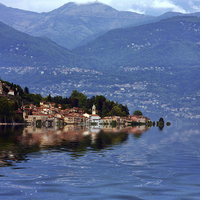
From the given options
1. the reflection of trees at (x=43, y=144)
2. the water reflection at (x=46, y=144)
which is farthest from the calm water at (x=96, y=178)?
the water reflection at (x=46, y=144)

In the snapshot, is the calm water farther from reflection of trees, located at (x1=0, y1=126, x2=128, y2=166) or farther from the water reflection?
the water reflection

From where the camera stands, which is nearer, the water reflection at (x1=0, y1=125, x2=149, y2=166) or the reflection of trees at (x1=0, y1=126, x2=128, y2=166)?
the reflection of trees at (x1=0, y1=126, x2=128, y2=166)

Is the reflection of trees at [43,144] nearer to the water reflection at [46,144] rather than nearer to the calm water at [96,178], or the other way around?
the water reflection at [46,144]

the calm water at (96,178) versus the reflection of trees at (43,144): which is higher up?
the reflection of trees at (43,144)

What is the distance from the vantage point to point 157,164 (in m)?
35.4

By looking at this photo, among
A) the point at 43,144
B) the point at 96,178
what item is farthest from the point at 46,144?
the point at 96,178

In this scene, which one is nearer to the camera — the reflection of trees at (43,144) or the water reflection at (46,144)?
the reflection of trees at (43,144)

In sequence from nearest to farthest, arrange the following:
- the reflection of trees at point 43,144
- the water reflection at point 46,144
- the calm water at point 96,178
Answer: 1. the calm water at point 96,178
2. the reflection of trees at point 43,144
3. the water reflection at point 46,144

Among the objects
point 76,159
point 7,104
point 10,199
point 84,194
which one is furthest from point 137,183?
point 7,104

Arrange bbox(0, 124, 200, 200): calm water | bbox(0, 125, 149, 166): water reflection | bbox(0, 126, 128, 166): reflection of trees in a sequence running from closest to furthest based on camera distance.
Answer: bbox(0, 124, 200, 200): calm water → bbox(0, 126, 128, 166): reflection of trees → bbox(0, 125, 149, 166): water reflection

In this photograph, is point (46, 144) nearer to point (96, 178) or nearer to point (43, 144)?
point (43, 144)

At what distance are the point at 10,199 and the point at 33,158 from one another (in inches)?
650

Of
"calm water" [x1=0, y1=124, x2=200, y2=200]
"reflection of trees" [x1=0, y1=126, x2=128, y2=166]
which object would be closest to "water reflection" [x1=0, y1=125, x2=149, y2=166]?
"reflection of trees" [x1=0, y1=126, x2=128, y2=166]

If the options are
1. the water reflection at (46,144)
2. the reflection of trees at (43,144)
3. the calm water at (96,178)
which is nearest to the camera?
Result: the calm water at (96,178)
